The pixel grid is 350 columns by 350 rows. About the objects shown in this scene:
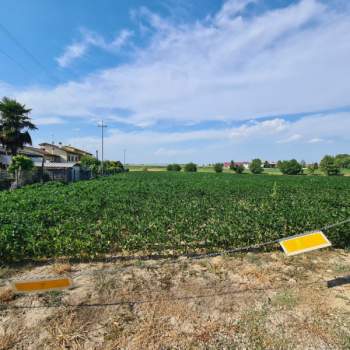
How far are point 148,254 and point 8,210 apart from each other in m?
7.65

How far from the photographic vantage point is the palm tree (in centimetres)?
3569

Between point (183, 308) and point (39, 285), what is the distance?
2.09 metres

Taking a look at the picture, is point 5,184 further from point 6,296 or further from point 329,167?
point 329,167

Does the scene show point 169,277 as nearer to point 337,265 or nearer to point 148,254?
point 148,254

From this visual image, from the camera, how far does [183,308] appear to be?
3.88m

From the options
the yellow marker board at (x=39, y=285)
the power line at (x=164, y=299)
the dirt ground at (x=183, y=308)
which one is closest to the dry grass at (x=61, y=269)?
the dirt ground at (x=183, y=308)

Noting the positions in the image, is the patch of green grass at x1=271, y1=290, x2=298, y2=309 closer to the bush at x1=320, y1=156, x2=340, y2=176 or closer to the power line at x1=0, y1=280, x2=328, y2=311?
the power line at x1=0, y1=280, x2=328, y2=311

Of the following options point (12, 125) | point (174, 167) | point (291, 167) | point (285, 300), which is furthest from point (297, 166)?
point (285, 300)

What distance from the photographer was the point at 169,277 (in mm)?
4957

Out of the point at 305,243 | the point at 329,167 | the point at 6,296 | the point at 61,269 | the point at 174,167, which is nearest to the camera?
the point at 305,243

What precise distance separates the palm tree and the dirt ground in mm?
37251

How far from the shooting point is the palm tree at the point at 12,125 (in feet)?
117

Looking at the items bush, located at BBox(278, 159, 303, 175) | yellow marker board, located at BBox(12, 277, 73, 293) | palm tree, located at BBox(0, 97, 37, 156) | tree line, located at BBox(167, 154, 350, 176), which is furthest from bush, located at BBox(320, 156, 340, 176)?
yellow marker board, located at BBox(12, 277, 73, 293)

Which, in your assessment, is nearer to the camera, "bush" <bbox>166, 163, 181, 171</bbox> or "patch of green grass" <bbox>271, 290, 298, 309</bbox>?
"patch of green grass" <bbox>271, 290, 298, 309</bbox>
